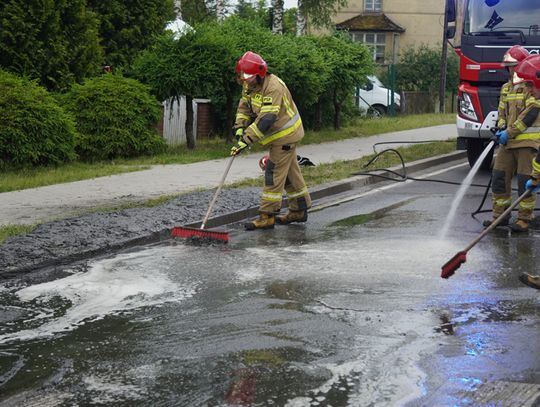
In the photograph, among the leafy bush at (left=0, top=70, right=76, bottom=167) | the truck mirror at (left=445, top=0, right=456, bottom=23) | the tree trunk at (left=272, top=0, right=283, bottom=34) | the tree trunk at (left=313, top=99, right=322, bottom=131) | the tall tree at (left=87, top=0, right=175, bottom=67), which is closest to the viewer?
the leafy bush at (left=0, top=70, right=76, bottom=167)

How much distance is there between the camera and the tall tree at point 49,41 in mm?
14852

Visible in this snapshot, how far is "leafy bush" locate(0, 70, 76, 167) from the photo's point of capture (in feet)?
43.6

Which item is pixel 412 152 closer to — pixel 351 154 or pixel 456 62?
pixel 351 154

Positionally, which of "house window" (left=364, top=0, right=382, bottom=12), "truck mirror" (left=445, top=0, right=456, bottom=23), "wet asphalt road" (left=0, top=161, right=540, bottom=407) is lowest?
"wet asphalt road" (left=0, top=161, right=540, bottom=407)

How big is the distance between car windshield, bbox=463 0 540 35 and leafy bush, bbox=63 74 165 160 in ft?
17.9

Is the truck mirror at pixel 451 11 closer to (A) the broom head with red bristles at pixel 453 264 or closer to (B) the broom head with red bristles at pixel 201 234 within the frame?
(B) the broom head with red bristles at pixel 201 234

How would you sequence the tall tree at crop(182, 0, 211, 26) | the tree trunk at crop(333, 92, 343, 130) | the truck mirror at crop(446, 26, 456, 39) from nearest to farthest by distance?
the truck mirror at crop(446, 26, 456, 39) < the tree trunk at crop(333, 92, 343, 130) < the tall tree at crop(182, 0, 211, 26)

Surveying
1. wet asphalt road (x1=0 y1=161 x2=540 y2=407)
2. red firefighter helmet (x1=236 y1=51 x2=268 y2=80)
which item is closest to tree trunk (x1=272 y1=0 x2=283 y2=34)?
red firefighter helmet (x1=236 y1=51 x2=268 y2=80)

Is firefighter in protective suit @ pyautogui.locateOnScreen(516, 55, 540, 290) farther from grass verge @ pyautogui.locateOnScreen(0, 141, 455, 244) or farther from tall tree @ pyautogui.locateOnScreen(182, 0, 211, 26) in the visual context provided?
tall tree @ pyautogui.locateOnScreen(182, 0, 211, 26)

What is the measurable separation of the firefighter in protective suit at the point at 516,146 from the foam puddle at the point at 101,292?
4.00 metres

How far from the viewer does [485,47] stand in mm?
14281

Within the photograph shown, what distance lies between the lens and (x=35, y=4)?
15.0 meters

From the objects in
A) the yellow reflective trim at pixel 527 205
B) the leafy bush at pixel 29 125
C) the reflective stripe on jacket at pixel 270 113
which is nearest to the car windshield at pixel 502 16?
the yellow reflective trim at pixel 527 205

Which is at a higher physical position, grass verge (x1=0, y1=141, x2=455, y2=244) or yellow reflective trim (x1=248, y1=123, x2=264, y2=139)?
yellow reflective trim (x1=248, y1=123, x2=264, y2=139)
